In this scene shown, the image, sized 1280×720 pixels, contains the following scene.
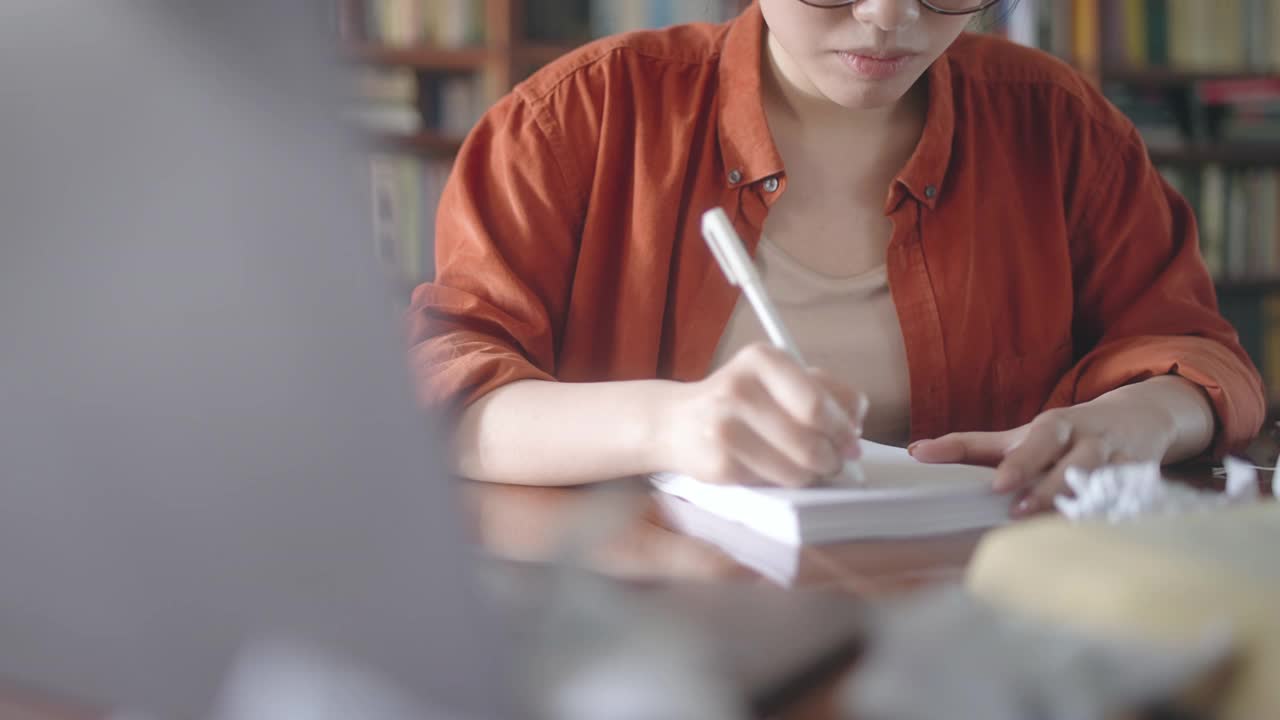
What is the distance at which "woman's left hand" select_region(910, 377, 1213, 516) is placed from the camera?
2.40ft

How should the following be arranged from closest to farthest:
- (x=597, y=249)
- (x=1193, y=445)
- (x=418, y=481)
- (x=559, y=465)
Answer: (x=418, y=481) < (x=559, y=465) < (x=1193, y=445) < (x=597, y=249)

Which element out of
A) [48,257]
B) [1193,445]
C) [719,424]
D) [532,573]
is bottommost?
[1193,445]

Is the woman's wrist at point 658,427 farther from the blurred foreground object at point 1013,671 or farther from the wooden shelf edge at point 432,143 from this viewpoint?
the wooden shelf edge at point 432,143

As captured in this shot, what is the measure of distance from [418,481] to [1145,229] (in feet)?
3.53

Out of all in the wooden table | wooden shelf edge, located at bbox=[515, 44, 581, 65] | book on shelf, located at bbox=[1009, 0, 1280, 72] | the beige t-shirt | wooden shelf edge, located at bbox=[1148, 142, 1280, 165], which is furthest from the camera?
wooden shelf edge, located at bbox=[1148, 142, 1280, 165]

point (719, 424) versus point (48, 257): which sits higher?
point (48, 257)

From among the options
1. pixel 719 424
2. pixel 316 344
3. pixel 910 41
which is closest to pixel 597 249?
pixel 910 41

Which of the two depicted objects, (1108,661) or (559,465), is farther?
(559,465)

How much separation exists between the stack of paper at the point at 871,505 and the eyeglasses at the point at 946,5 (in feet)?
1.30

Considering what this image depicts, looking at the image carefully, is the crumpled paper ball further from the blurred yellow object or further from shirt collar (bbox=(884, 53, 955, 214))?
shirt collar (bbox=(884, 53, 955, 214))

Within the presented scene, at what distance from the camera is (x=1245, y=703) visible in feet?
1.19

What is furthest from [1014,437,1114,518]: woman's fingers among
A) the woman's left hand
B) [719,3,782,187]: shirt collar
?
[719,3,782,187]: shirt collar

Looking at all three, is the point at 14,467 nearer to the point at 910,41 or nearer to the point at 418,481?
the point at 418,481

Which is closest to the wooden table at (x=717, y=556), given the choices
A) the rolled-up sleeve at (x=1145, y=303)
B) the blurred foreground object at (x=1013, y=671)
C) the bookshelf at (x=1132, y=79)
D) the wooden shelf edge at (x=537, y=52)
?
the blurred foreground object at (x=1013, y=671)
